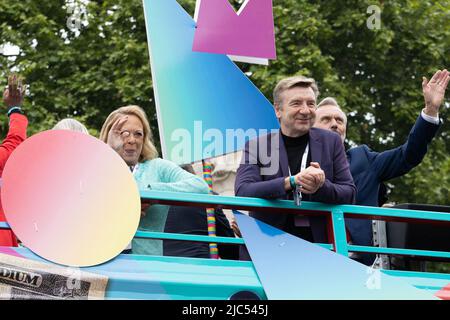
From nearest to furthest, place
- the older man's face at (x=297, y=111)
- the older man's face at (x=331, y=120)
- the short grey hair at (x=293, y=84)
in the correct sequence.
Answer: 1. the older man's face at (x=297, y=111)
2. the short grey hair at (x=293, y=84)
3. the older man's face at (x=331, y=120)

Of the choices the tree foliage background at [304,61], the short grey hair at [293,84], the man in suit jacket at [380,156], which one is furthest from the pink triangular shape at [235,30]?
the tree foliage background at [304,61]

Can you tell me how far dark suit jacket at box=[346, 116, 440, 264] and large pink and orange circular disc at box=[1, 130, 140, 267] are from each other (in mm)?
1565

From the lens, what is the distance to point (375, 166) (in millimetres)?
4820

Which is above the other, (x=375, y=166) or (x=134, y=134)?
(x=134, y=134)

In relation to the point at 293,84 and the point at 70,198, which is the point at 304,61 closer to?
the point at 293,84

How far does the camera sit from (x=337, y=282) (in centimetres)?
339

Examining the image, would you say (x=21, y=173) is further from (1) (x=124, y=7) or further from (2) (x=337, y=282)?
(1) (x=124, y=7)

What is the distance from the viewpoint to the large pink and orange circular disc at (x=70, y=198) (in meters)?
3.31

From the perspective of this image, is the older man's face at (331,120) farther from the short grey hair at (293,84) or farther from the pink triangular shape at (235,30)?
the short grey hair at (293,84)

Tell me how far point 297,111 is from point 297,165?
12.1 inches

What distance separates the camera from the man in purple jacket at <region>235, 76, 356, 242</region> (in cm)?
374

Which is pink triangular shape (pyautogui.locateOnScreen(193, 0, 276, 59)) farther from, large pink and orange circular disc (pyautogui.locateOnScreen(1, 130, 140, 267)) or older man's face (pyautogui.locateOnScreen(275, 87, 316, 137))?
large pink and orange circular disc (pyautogui.locateOnScreen(1, 130, 140, 267))

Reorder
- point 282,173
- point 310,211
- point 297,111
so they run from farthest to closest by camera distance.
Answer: point 297,111 < point 282,173 < point 310,211

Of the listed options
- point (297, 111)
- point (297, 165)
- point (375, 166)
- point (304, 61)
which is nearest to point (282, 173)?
point (297, 165)
